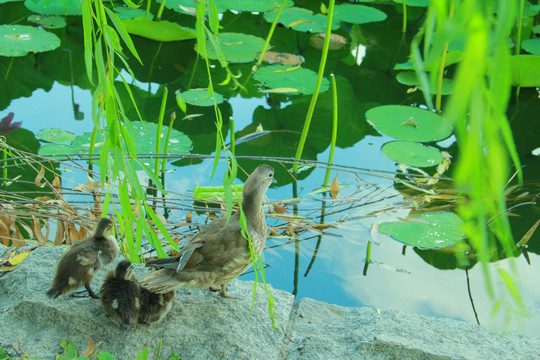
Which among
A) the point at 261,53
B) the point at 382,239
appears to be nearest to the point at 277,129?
the point at 261,53

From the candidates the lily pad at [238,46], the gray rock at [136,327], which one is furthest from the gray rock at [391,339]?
the lily pad at [238,46]

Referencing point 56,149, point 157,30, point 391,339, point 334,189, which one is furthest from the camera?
point 157,30

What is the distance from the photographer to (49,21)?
21.1 ft

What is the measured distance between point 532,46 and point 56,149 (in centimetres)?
457

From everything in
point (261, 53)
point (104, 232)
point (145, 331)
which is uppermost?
point (261, 53)

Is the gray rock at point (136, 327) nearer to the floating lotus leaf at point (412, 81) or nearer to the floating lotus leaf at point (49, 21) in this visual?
the floating lotus leaf at point (412, 81)

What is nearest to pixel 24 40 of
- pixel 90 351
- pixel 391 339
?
pixel 90 351

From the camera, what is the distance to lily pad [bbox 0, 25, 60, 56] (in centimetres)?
569

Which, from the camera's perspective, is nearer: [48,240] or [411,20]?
[48,240]

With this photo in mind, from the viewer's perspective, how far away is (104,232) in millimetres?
2650

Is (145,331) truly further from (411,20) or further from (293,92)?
(411,20)

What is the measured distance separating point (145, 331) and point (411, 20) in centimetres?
623

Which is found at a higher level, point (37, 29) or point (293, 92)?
point (37, 29)

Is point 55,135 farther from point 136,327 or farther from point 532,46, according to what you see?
point 532,46
